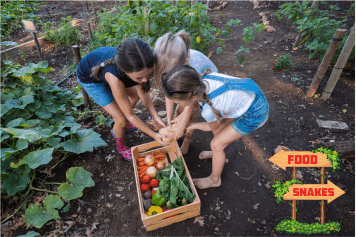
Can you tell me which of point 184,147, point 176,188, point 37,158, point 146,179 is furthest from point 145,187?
point 37,158

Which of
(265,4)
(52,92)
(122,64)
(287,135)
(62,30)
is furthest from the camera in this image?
(265,4)

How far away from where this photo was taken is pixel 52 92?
3.27 metres

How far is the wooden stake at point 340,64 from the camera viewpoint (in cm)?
303

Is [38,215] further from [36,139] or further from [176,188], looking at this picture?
[176,188]

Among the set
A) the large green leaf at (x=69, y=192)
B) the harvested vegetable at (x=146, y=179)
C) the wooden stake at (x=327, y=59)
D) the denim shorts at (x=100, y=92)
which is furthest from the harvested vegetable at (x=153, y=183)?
the wooden stake at (x=327, y=59)

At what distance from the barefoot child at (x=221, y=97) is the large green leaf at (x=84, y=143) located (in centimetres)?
122

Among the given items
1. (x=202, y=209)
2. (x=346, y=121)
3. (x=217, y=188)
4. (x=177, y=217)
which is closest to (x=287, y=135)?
(x=346, y=121)

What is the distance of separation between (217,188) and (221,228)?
17.7 inches

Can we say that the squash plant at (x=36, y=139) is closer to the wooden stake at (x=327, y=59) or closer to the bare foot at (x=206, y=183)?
the bare foot at (x=206, y=183)

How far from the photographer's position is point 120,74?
192 centimetres

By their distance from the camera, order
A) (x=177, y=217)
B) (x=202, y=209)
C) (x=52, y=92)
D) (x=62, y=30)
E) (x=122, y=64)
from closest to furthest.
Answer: (x=122, y=64)
(x=177, y=217)
(x=202, y=209)
(x=52, y=92)
(x=62, y=30)

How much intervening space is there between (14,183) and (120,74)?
1599 millimetres

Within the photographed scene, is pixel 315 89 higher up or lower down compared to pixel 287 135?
higher up

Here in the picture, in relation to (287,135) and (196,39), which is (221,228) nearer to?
(287,135)
